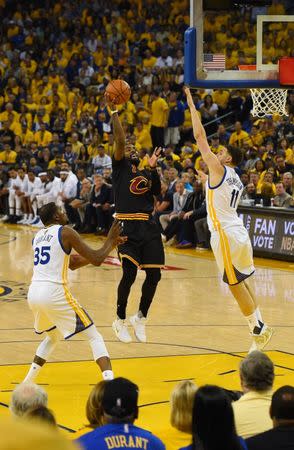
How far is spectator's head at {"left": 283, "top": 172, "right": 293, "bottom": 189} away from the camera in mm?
17000

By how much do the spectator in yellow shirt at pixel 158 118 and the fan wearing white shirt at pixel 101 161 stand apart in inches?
91.6

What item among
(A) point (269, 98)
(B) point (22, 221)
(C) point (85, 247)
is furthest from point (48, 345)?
(B) point (22, 221)

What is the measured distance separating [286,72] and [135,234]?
2.38 metres

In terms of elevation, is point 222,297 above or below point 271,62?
below

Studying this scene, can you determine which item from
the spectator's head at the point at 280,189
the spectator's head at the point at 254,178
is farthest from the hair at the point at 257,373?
the spectator's head at the point at 254,178

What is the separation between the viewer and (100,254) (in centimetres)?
756

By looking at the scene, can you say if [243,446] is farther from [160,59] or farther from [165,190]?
[160,59]

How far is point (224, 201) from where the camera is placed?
9.24 metres

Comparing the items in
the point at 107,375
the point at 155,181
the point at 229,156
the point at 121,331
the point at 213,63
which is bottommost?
the point at 121,331

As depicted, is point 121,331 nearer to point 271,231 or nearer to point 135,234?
point 135,234

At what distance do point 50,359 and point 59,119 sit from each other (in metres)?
17.6

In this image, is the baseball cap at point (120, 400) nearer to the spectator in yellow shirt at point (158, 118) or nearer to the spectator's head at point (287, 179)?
the spectator's head at point (287, 179)

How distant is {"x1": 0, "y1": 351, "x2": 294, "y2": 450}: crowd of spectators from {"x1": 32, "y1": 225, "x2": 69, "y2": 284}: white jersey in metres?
2.62

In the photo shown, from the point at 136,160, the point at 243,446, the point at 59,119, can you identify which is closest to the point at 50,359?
the point at 136,160
